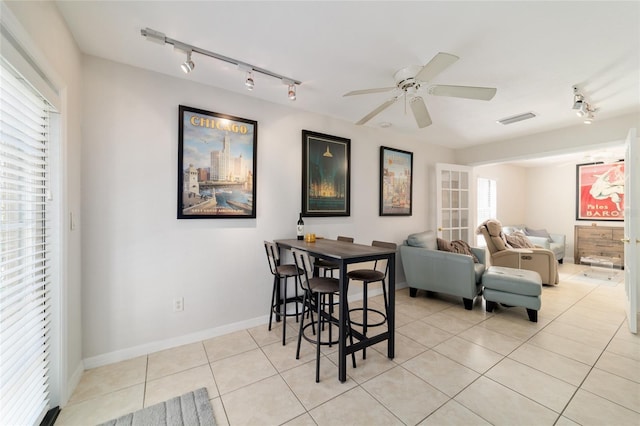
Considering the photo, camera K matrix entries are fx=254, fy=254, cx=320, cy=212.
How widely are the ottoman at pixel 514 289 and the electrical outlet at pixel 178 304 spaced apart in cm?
354

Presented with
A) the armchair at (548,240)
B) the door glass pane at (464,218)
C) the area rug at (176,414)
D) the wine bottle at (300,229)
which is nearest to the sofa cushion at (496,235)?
the door glass pane at (464,218)

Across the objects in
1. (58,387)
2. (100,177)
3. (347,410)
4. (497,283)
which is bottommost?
(347,410)

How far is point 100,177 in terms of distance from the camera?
209cm

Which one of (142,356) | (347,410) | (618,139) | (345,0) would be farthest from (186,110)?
(618,139)

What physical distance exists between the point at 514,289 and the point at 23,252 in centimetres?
436

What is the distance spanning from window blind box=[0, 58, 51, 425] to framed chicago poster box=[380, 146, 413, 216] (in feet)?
11.6

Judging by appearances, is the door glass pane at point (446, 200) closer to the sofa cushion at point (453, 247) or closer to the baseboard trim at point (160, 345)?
the sofa cushion at point (453, 247)

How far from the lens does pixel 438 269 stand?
3508 mm

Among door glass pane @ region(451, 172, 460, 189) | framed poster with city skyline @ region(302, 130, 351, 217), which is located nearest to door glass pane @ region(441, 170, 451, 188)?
door glass pane @ region(451, 172, 460, 189)

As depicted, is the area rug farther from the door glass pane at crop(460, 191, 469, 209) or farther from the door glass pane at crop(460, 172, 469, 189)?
the door glass pane at crop(460, 172, 469, 189)

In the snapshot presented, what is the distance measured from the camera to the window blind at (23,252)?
1189mm

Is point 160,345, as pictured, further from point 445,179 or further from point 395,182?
point 445,179

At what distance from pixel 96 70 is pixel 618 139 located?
5.78 m

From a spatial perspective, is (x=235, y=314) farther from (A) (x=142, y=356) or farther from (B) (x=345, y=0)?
(B) (x=345, y=0)
